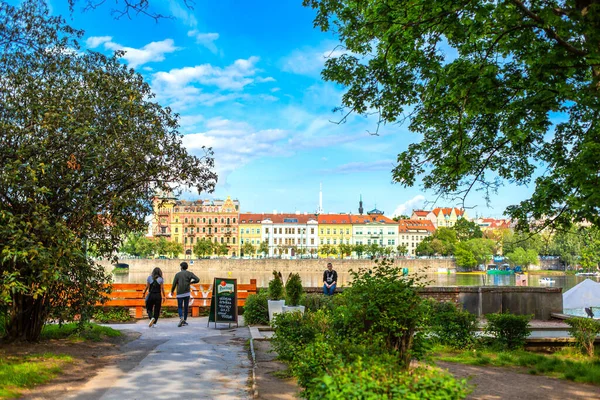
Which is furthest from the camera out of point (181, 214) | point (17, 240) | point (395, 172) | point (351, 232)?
point (351, 232)

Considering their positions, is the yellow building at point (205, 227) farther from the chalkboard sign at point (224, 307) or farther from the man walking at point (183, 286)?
the chalkboard sign at point (224, 307)

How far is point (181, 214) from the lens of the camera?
478 ft

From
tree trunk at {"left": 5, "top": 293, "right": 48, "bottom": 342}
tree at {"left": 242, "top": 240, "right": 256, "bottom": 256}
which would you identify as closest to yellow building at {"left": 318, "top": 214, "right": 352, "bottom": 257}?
tree at {"left": 242, "top": 240, "right": 256, "bottom": 256}

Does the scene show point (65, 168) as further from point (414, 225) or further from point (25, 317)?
point (414, 225)

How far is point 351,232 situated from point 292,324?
147 m

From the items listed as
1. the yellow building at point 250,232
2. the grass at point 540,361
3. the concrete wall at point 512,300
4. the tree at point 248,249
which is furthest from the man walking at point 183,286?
the yellow building at point 250,232

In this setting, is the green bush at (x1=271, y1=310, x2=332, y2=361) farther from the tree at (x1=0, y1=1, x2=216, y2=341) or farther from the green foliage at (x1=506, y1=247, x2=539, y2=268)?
the green foliage at (x1=506, y1=247, x2=539, y2=268)

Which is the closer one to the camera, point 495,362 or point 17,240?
point 17,240

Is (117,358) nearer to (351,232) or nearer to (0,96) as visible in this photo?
(0,96)

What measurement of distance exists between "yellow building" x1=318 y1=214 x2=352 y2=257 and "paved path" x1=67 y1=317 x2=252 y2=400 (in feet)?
460

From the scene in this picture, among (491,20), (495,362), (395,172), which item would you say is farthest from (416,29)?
(495,362)

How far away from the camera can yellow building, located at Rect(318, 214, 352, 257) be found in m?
154

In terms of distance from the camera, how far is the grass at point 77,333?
12.3 meters

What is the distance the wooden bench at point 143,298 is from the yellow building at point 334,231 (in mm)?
133721
